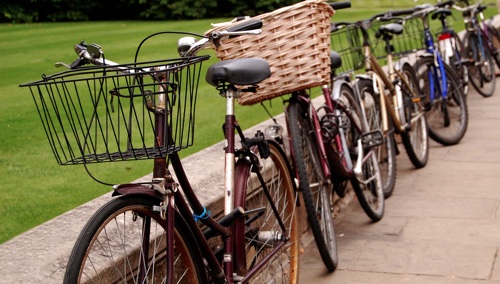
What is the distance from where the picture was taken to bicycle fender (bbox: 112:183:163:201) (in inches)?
115

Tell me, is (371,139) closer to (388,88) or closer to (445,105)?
(388,88)

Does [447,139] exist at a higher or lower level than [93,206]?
lower

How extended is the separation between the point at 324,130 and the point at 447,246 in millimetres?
936

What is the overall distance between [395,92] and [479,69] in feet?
11.2

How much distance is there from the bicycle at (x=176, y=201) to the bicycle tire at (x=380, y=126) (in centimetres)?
195

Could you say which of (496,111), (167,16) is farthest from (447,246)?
(167,16)

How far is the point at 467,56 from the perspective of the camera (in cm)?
1016

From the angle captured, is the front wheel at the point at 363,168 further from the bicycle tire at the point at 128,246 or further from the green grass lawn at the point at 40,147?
the bicycle tire at the point at 128,246

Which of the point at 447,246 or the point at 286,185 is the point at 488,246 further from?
the point at 286,185

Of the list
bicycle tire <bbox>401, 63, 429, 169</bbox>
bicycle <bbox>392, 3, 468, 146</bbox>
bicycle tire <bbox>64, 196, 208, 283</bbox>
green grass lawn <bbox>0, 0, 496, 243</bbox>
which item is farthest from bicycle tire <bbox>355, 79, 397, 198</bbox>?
bicycle tire <bbox>64, 196, 208, 283</bbox>

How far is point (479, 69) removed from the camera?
9.99 meters

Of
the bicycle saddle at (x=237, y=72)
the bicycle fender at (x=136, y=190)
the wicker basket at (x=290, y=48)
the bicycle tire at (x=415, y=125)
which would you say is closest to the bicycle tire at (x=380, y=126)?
the bicycle tire at (x=415, y=125)

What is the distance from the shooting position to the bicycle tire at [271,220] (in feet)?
13.1

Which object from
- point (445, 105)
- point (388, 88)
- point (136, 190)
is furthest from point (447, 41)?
point (136, 190)
